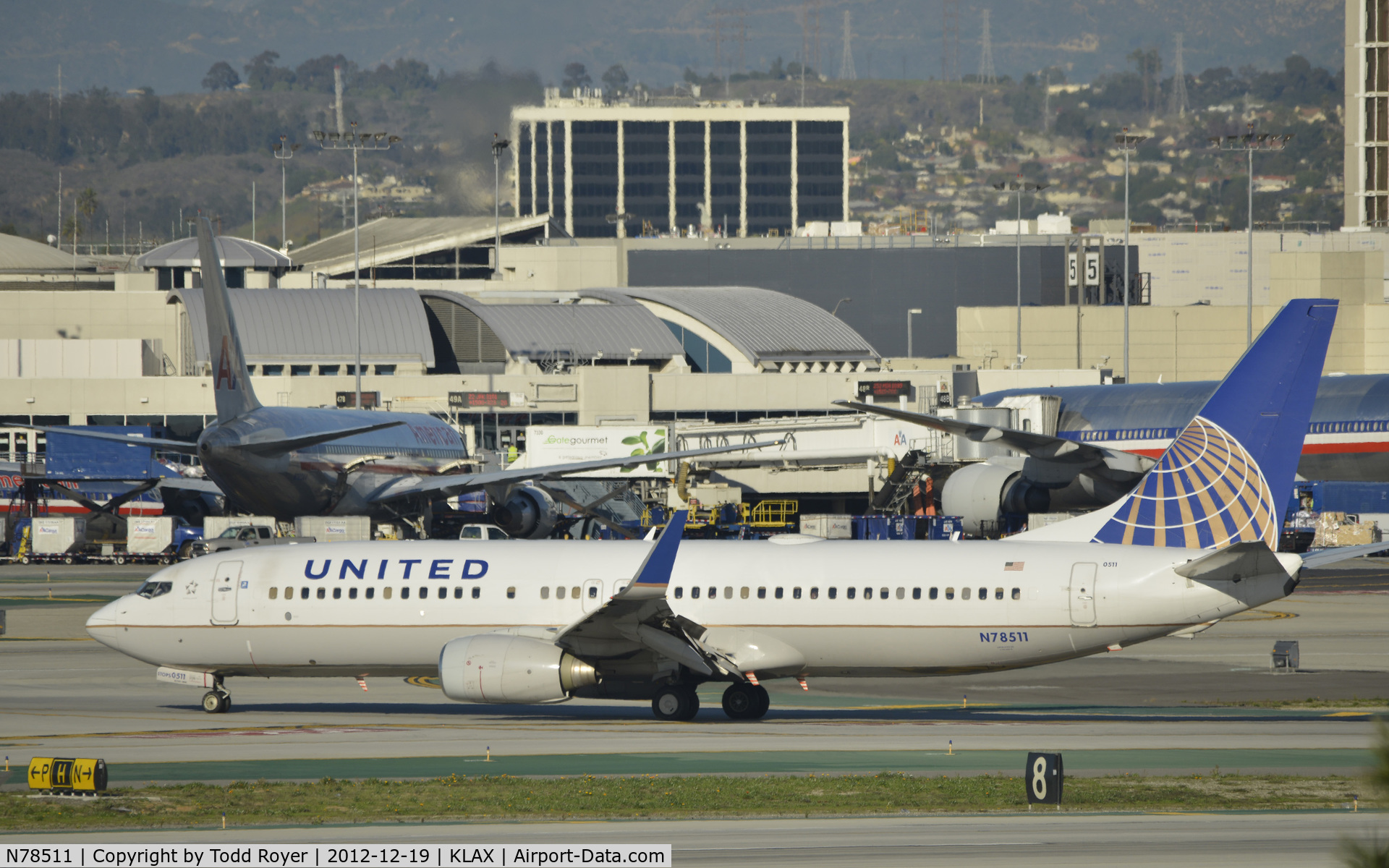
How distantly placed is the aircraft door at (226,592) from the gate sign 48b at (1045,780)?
15.9 m

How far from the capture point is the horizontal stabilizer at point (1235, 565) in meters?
26.2

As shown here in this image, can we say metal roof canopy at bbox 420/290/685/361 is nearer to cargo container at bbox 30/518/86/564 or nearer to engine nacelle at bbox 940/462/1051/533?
cargo container at bbox 30/518/86/564

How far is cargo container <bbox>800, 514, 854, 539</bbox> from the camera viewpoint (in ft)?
233

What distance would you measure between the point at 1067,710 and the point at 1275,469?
5843 millimetres

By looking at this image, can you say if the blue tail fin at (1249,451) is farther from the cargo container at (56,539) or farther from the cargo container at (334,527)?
the cargo container at (56,539)

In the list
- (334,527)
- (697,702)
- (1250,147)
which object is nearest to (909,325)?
(1250,147)

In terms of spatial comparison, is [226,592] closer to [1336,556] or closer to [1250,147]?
[1336,556]

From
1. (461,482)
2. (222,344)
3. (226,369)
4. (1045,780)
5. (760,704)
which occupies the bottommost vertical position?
(760,704)

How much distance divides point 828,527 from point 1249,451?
43149 mm

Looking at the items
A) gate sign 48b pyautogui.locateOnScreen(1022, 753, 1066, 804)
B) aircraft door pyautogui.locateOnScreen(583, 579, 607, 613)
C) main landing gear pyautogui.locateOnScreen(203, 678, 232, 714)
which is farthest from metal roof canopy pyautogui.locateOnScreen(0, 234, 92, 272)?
gate sign 48b pyautogui.locateOnScreen(1022, 753, 1066, 804)

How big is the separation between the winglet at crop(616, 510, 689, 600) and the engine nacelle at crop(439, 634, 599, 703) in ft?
6.09

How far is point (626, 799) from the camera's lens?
20688mm

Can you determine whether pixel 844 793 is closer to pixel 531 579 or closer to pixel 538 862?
pixel 538 862

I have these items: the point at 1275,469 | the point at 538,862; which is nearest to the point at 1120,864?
the point at 538,862
